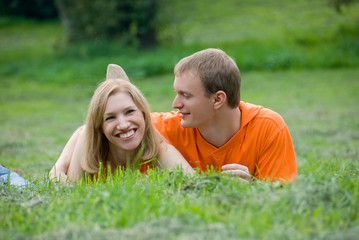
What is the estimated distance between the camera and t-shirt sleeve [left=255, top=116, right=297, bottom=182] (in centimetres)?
439

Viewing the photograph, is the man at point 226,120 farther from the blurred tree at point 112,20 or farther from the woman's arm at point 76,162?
the blurred tree at point 112,20

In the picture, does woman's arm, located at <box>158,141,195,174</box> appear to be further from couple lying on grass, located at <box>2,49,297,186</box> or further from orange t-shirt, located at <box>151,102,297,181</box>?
orange t-shirt, located at <box>151,102,297,181</box>

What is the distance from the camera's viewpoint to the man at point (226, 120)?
4457 millimetres

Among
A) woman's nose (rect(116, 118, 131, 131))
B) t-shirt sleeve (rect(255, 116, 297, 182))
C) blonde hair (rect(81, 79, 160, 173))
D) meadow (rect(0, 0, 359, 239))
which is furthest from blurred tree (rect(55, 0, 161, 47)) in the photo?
t-shirt sleeve (rect(255, 116, 297, 182))

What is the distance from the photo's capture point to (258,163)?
4.62 meters

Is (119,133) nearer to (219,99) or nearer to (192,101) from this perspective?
(192,101)

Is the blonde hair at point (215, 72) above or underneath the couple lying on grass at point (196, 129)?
above

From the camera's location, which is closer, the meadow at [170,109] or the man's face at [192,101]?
the meadow at [170,109]

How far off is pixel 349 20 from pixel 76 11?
1351 centimetres

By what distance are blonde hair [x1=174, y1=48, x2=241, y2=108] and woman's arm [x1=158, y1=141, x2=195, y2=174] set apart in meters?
0.71

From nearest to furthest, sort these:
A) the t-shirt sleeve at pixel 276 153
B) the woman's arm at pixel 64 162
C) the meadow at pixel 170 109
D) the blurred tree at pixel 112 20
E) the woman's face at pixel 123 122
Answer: the meadow at pixel 170 109 → the t-shirt sleeve at pixel 276 153 → the woman's face at pixel 123 122 → the woman's arm at pixel 64 162 → the blurred tree at pixel 112 20

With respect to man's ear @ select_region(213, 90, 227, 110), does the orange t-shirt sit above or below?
below

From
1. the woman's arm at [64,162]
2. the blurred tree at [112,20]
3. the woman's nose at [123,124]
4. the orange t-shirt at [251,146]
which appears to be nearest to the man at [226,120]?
the orange t-shirt at [251,146]

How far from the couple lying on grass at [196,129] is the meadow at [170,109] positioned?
1.48 feet
